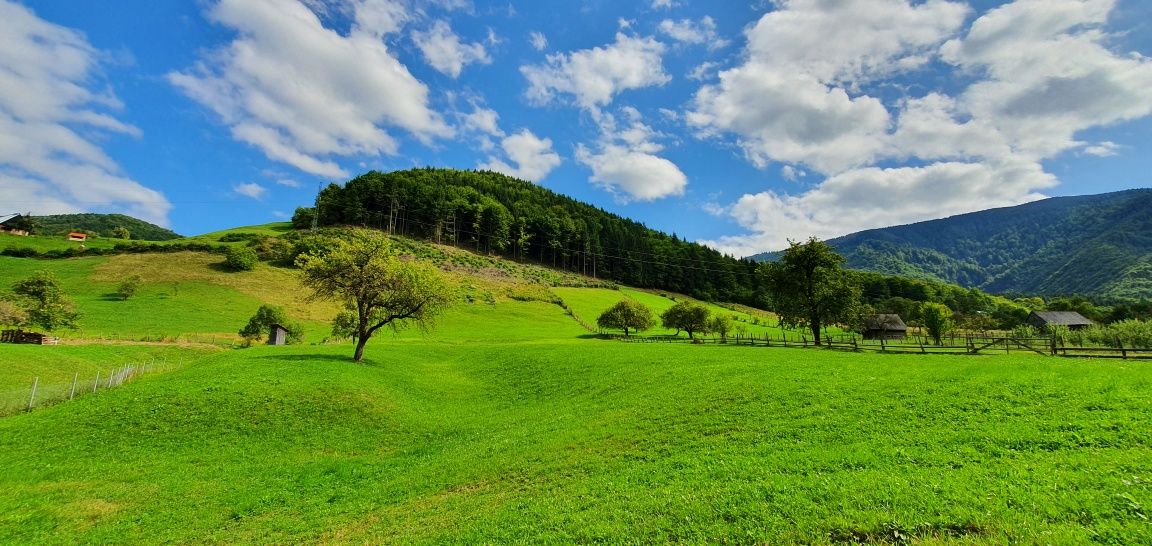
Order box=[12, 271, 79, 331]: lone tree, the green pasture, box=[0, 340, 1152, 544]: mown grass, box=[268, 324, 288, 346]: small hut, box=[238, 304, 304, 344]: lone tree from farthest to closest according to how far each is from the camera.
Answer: the green pasture, box=[238, 304, 304, 344]: lone tree, box=[268, 324, 288, 346]: small hut, box=[12, 271, 79, 331]: lone tree, box=[0, 340, 1152, 544]: mown grass

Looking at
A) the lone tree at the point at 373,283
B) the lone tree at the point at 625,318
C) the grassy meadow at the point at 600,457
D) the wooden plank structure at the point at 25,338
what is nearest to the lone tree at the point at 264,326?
the wooden plank structure at the point at 25,338

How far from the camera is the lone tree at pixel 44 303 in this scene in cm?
5012

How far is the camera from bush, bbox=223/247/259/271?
96.7 m

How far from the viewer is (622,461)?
47.8 ft

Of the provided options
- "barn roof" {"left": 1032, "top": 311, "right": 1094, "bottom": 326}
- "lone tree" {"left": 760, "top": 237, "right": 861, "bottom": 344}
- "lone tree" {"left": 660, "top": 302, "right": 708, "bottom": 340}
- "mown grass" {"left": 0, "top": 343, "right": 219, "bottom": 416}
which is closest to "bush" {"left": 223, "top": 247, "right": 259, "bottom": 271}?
"mown grass" {"left": 0, "top": 343, "right": 219, "bottom": 416}

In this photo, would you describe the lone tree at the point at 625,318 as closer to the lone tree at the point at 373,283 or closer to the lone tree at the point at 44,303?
the lone tree at the point at 373,283

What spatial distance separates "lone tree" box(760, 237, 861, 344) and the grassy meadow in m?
35.4

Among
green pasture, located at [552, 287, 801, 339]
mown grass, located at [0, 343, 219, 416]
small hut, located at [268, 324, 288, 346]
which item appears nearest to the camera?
mown grass, located at [0, 343, 219, 416]

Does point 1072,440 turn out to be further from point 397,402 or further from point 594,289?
point 594,289

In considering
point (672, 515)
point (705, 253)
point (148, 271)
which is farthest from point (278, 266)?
point (705, 253)

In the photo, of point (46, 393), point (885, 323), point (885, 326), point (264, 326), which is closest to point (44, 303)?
point (264, 326)

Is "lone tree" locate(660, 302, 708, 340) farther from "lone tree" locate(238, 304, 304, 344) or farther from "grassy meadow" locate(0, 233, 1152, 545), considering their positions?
"lone tree" locate(238, 304, 304, 344)

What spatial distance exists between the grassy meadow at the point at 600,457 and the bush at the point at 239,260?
224 feet

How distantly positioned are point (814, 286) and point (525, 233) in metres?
117
